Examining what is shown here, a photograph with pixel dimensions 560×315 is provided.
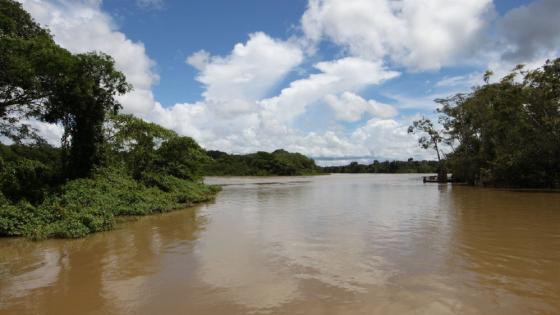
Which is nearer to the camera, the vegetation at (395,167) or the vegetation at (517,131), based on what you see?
the vegetation at (517,131)

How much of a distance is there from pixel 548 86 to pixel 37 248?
32.2 metres

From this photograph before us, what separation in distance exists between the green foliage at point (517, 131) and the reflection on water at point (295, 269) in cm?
1848

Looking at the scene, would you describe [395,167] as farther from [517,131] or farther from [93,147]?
[93,147]

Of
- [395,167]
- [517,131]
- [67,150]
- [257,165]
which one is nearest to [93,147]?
[67,150]

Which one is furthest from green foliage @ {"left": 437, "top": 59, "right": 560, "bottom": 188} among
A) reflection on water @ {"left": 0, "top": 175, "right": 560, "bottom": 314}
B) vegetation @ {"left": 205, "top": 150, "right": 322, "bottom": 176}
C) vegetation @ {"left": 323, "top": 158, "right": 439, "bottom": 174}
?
vegetation @ {"left": 323, "top": 158, "right": 439, "bottom": 174}

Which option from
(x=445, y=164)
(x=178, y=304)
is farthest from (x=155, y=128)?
(x=445, y=164)

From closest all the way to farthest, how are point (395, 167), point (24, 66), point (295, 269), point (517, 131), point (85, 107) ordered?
point (295, 269), point (24, 66), point (85, 107), point (517, 131), point (395, 167)

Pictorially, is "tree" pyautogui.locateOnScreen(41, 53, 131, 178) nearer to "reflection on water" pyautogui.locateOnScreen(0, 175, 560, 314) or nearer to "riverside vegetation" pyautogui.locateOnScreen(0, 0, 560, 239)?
"riverside vegetation" pyautogui.locateOnScreen(0, 0, 560, 239)

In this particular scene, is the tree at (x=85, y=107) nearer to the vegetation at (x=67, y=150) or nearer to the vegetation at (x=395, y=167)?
the vegetation at (x=67, y=150)

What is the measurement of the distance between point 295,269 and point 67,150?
15464 mm

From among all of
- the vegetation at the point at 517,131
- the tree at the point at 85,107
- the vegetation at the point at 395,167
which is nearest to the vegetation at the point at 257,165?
the vegetation at the point at 395,167

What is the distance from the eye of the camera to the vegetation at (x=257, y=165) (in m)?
88.4

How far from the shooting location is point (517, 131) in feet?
102

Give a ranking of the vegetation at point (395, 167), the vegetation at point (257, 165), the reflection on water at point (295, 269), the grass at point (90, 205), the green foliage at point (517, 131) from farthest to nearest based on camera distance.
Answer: the vegetation at point (395, 167) → the vegetation at point (257, 165) → the green foliage at point (517, 131) → the grass at point (90, 205) → the reflection on water at point (295, 269)
